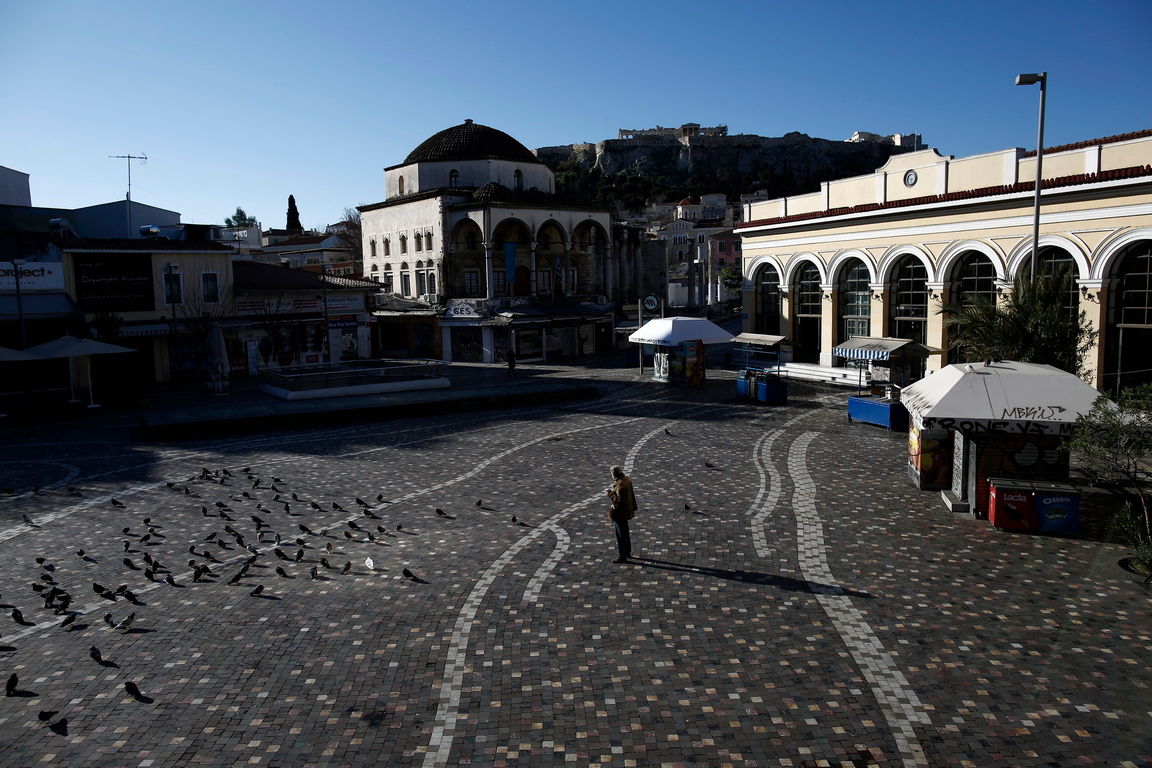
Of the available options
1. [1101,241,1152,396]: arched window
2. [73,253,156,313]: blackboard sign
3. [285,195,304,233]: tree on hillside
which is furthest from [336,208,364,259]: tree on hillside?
[1101,241,1152,396]: arched window

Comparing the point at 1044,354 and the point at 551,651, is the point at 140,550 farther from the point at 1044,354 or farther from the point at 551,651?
the point at 1044,354

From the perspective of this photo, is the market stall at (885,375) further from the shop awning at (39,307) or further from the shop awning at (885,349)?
the shop awning at (39,307)

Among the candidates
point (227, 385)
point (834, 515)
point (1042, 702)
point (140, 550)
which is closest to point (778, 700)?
point (1042, 702)

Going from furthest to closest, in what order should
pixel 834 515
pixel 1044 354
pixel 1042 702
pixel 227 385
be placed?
pixel 227 385 < pixel 1044 354 < pixel 834 515 < pixel 1042 702

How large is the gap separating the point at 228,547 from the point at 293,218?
85921 mm

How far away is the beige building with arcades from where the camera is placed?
72.2ft

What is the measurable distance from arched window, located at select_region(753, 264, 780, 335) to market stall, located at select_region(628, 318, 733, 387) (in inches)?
255

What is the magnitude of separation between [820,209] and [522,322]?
1669 cm

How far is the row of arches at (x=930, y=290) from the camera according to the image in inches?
869

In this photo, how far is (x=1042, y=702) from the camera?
24.4 ft

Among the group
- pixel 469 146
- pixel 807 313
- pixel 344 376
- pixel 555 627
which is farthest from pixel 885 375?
pixel 469 146

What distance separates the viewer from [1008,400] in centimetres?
1298

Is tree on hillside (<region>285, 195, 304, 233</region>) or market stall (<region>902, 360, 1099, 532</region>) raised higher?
tree on hillside (<region>285, 195, 304, 233</region>)

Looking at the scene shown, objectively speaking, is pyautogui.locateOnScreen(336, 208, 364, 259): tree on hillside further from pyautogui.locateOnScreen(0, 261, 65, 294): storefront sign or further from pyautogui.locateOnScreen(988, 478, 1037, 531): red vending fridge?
pyautogui.locateOnScreen(988, 478, 1037, 531): red vending fridge
